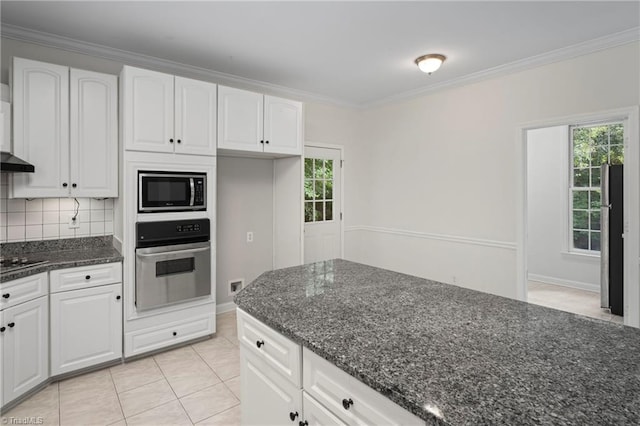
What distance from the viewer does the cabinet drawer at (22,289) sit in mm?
2238

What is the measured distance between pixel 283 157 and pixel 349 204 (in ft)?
4.51

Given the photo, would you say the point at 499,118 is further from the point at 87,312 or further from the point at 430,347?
the point at 87,312

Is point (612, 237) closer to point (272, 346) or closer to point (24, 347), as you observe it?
point (272, 346)

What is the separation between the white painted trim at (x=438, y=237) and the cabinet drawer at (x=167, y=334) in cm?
244

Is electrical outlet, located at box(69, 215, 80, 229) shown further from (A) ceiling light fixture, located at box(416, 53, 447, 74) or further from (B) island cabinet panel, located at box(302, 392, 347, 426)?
(A) ceiling light fixture, located at box(416, 53, 447, 74)

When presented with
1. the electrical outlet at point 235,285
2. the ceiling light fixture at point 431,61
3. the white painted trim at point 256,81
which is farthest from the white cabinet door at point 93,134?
the ceiling light fixture at point 431,61

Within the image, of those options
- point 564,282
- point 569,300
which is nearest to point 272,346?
point 569,300

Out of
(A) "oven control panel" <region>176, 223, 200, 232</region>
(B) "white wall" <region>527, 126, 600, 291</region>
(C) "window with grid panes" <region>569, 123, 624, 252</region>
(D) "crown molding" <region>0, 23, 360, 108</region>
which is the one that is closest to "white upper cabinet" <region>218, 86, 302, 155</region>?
(D) "crown molding" <region>0, 23, 360, 108</region>

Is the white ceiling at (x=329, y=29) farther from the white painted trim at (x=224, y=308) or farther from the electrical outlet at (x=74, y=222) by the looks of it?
the white painted trim at (x=224, y=308)

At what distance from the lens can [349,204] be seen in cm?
511

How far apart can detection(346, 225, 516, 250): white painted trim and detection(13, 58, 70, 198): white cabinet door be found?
3.43 meters

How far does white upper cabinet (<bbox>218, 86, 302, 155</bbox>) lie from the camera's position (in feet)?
11.0

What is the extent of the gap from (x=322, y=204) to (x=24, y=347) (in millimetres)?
3302

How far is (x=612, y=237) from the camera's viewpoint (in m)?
4.00
